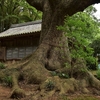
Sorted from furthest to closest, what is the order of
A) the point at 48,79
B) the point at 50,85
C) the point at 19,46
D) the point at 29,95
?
the point at 19,46 < the point at 48,79 < the point at 50,85 < the point at 29,95

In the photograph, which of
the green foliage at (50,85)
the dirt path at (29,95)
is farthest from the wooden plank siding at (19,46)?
the green foliage at (50,85)

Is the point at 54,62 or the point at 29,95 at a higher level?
the point at 54,62

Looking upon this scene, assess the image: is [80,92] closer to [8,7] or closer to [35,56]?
[35,56]

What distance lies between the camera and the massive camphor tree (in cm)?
809

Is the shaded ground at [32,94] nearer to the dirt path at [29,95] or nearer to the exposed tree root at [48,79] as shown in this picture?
the dirt path at [29,95]

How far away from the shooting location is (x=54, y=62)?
9.68 metres

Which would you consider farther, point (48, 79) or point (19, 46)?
point (19, 46)

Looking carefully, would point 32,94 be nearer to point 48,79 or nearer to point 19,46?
point 48,79

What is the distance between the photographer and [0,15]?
90.3 feet

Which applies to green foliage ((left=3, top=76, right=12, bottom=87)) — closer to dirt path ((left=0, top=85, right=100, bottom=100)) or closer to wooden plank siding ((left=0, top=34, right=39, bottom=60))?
dirt path ((left=0, top=85, right=100, bottom=100))

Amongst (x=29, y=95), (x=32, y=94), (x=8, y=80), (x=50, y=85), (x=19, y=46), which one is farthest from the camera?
(x=19, y=46)

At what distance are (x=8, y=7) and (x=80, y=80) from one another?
22162mm

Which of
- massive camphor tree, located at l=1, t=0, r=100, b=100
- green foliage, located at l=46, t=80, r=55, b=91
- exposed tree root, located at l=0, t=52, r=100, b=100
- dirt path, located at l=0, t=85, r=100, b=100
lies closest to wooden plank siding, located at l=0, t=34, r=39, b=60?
massive camphor tree, located at l=1, t=0, r=100, b=100

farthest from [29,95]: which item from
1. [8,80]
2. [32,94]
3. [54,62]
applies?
[54,62]
